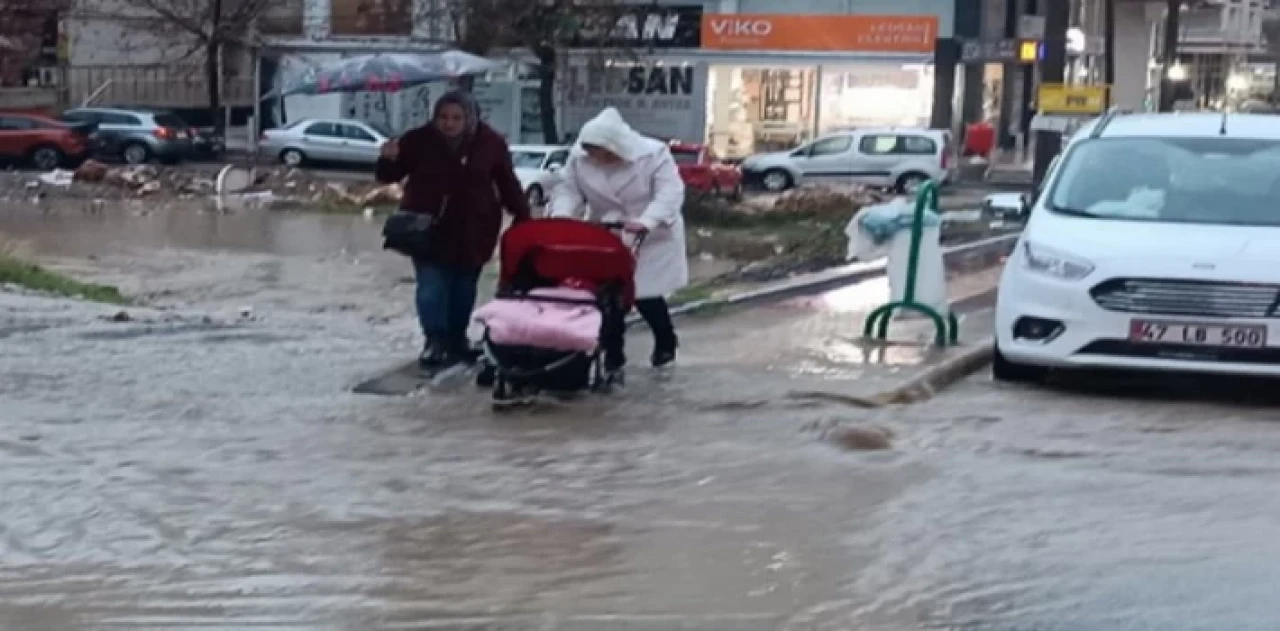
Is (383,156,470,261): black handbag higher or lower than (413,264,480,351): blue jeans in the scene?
higher

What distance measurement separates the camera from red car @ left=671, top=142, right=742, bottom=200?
116ft

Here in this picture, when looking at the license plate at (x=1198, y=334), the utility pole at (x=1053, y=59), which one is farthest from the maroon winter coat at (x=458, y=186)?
the utility pole at (x=1053, y=59)

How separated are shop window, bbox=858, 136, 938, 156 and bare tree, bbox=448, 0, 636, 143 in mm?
9195

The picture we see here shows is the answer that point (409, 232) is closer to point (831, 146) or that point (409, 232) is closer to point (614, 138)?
point (614, 138)

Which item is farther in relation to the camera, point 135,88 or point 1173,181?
point 135,88

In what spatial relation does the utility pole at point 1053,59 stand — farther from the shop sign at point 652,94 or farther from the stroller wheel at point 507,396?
the shop sign at point 652,94

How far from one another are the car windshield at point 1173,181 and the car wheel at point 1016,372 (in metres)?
0.83

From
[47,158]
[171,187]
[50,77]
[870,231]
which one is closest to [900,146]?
[171,187]

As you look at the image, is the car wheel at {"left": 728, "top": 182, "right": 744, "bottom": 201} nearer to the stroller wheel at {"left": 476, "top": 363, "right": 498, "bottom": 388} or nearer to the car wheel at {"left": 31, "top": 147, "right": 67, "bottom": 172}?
the car wheel at {"left": 31, "top": 147, "right": 67, "bottom": 172}

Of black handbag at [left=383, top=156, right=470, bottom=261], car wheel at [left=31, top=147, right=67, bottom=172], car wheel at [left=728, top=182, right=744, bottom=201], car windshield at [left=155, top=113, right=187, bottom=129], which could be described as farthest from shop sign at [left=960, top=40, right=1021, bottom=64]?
black handbag at [left=383, top=156, right=470, bottom=261]

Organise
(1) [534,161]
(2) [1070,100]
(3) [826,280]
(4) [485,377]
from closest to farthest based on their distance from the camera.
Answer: (4) [485,377] < (3) [826,280] < (2) [1070,100] < (1) [534,161]

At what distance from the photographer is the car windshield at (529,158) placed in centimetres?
3723

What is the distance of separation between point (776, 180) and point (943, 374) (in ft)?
101

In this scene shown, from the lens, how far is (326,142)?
46125 mm
